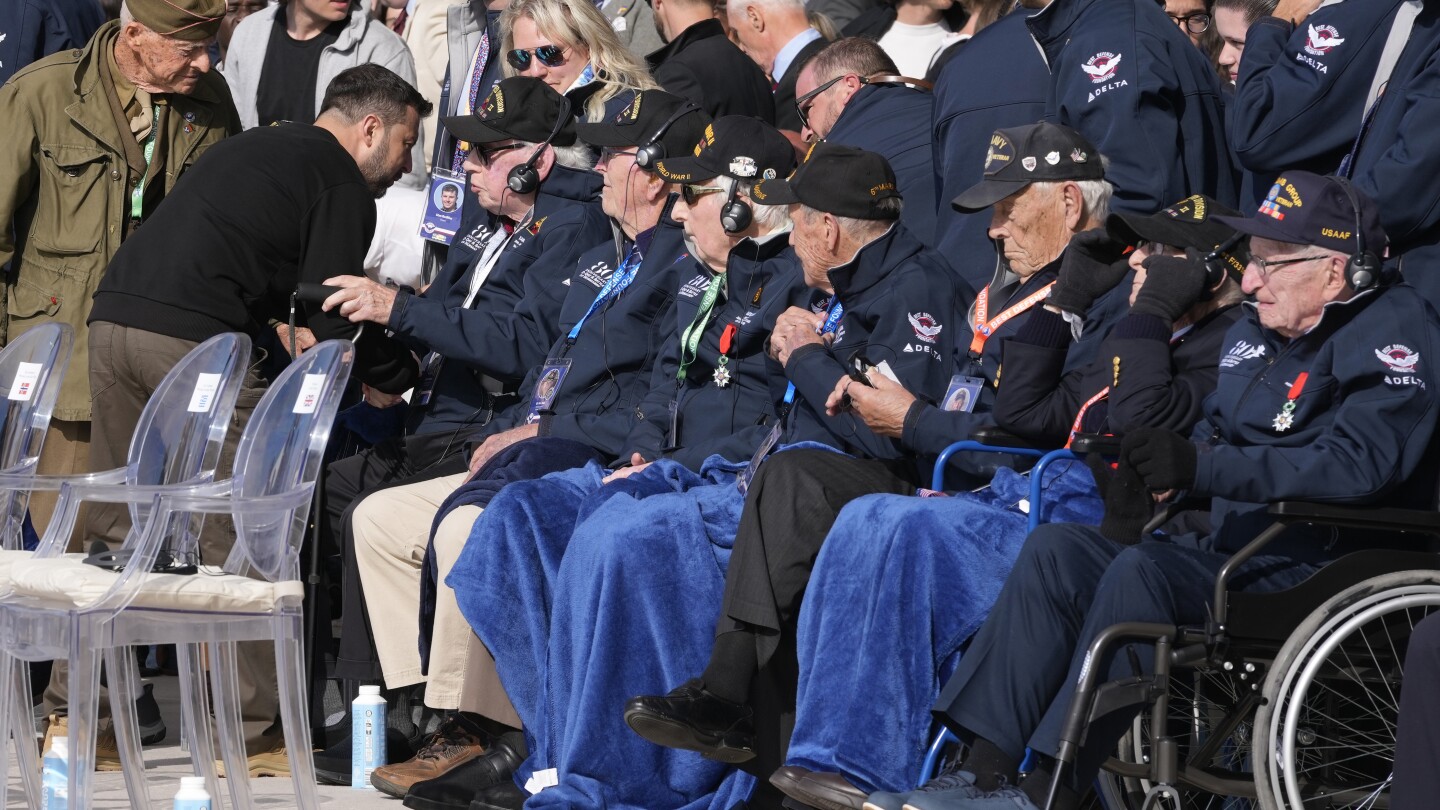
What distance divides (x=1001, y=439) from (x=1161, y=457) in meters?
0.64

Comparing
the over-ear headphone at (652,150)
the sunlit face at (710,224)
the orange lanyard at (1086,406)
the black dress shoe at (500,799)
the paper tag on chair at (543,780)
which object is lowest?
the black dress shoe at (500,799)

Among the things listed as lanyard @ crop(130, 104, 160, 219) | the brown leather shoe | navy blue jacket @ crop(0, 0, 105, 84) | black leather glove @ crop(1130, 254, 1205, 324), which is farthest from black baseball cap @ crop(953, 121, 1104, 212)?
navy blue jacket @ crop(0, 0, 105, 84)

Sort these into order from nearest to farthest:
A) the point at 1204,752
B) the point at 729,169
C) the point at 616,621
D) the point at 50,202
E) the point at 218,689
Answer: the point at 1204,752
the point at 218,689
the point at 616,621
the point at 729,169
the point at 50,202

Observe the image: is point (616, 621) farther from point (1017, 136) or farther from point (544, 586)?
point (1017, 136)

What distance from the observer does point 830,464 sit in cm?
443

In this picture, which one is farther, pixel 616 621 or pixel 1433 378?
pixel 616 621

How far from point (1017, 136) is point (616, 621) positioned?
1.55m

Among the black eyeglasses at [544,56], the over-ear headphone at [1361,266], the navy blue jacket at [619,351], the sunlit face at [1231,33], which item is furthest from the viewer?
the black eyeglasses at [544,56]

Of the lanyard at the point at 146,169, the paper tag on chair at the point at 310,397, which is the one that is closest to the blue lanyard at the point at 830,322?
the paper tag on chair at the point at 310,397

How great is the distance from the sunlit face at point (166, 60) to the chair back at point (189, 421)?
1895 mm

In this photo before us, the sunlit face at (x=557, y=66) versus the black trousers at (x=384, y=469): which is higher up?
the sunlit face at (x=557, y=66)

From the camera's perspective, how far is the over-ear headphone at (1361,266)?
369cm

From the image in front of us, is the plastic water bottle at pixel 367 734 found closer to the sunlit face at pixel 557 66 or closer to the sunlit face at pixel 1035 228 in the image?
the sunlit face at pixel 1035 228

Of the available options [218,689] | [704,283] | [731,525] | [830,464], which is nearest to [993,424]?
[830,464]
